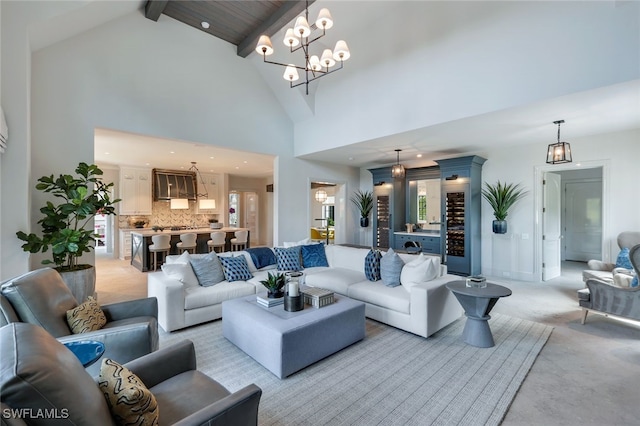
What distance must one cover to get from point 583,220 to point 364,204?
5.86 m

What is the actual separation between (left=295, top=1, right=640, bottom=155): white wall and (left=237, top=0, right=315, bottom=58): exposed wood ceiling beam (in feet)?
3.02

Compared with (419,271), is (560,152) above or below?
above

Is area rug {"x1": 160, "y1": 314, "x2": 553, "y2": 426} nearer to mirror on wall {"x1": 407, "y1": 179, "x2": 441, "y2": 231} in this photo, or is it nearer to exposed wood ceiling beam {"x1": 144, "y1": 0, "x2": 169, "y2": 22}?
mirror on wall {"x1": 407, "y1": 179, "x2": 441, "y2": 231}

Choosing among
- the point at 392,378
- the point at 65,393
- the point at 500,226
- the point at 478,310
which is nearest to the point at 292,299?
the point at 392,378

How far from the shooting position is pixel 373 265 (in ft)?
13.2

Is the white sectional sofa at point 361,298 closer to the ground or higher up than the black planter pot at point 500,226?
closer to the ground

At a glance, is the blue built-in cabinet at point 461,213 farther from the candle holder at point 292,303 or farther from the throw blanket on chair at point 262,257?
the candle holder at point 292,303

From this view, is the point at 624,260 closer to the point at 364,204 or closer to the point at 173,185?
the point at 364,204

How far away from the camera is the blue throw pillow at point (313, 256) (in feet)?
16.3

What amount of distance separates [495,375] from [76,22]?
20.8 ft

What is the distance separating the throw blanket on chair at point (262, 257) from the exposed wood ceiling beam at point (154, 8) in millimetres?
4073

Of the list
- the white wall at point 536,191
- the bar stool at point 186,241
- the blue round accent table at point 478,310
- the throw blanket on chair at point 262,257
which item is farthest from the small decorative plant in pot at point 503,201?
the bar stool at point 186,241

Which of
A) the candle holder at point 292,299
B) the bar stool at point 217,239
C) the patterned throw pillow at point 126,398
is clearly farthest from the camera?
the bar stool at point 217,239

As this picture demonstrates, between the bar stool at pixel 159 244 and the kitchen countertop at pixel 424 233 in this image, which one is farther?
the kitchen countertop at pixel 424 233
